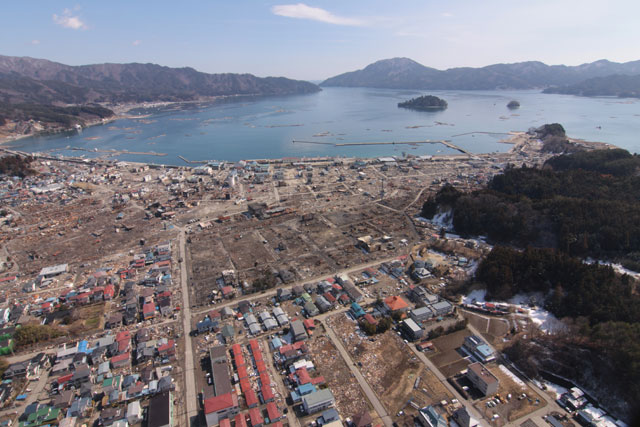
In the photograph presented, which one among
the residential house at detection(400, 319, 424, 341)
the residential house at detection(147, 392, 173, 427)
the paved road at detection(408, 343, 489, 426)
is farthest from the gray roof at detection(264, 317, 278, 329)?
the paved road at detection(408, 343, 489, 426)

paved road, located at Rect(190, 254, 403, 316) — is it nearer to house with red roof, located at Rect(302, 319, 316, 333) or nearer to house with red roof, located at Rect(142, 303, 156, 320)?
house with red roof, located at Rect(142, 303, 156, 320)

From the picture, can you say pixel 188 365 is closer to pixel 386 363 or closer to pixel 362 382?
pixel 362 382

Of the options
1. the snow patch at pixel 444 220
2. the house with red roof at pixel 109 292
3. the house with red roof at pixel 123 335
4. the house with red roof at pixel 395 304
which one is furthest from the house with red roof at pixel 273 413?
the snow patch at pixel 444 220

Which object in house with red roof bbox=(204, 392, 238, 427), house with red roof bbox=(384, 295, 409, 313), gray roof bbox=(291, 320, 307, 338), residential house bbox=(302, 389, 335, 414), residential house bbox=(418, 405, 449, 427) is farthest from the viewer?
house with red roof bbox=(384, 295, 409, 313)

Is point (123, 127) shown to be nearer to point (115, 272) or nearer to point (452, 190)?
point (115, 272)

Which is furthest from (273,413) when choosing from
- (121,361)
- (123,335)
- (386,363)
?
(123,335)
